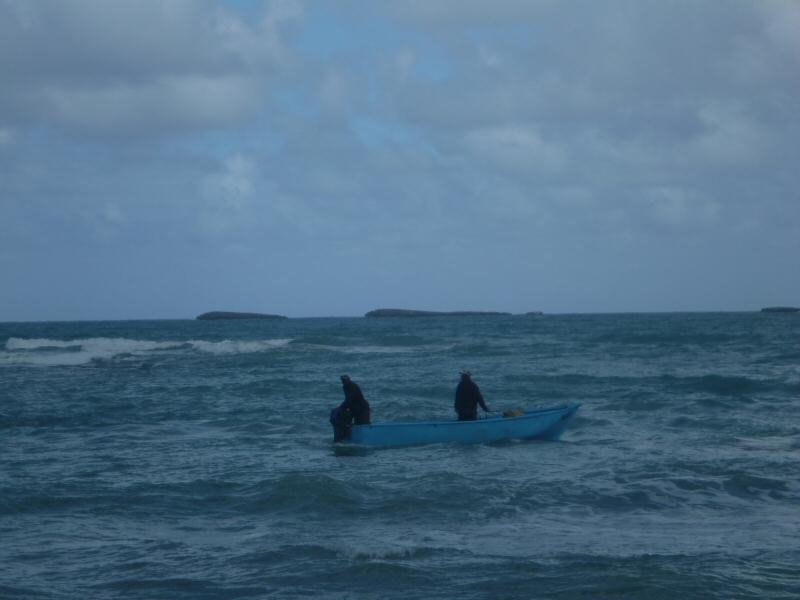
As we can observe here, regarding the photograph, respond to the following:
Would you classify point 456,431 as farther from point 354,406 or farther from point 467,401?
point 354,406

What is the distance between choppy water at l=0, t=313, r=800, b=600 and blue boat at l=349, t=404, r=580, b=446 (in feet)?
1.31

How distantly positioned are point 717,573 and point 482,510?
3.41 metres

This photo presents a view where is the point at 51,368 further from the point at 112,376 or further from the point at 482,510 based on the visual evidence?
the point at 482,510

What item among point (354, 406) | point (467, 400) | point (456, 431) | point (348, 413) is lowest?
point (456, 431)

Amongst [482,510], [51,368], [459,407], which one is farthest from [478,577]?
[51,368]

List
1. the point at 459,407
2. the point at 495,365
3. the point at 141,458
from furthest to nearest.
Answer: the point at 495,365 → the point at 459,407 → the point at 141,458

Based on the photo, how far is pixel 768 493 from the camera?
12.0m

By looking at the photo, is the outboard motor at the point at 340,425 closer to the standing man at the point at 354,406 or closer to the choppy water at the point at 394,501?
the standing man at the point at 354,406

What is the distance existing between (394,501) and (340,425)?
18.5 feet

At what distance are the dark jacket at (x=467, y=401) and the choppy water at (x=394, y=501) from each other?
1076 millimetres

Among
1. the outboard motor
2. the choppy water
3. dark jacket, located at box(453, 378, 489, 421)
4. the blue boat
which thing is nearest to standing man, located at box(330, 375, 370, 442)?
the outboard motor

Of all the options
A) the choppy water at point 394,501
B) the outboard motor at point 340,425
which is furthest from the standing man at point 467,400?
the outboard motor at point 340,425

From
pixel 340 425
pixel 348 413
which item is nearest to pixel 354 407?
pixel 348 413

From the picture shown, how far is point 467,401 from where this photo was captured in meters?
17.8
